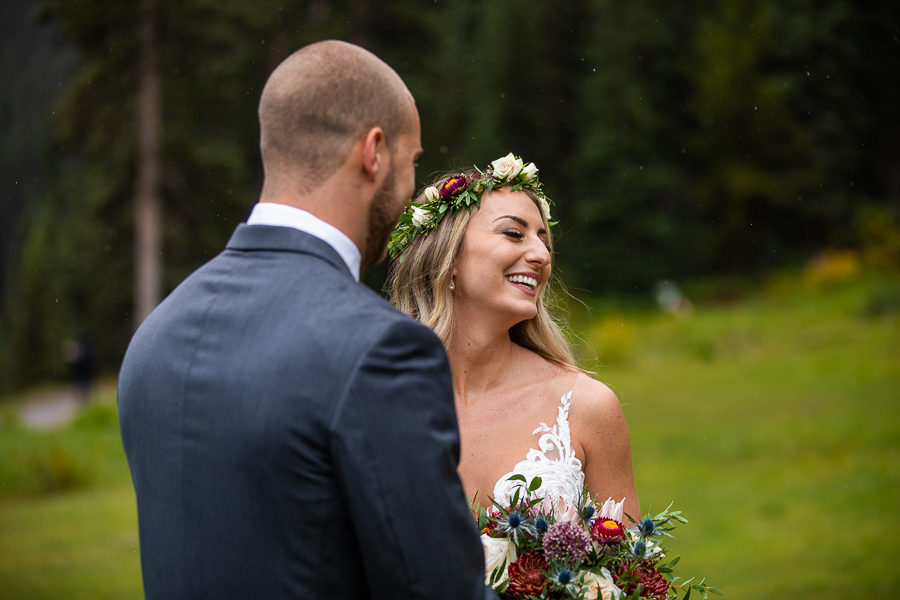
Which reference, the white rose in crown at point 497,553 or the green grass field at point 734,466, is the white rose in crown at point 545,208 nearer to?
the white rose in crown at point 497,553

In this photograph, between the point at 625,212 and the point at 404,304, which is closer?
the point at 404,304

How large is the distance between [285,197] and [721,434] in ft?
39.2

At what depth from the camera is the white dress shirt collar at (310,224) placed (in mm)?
1808

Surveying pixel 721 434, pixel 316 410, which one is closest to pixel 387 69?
pixel 316 410

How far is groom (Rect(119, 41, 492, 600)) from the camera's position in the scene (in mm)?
1607

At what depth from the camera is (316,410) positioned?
1599 millimetres

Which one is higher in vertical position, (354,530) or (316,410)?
(316,410)

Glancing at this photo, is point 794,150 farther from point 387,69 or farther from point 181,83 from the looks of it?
point 387,69

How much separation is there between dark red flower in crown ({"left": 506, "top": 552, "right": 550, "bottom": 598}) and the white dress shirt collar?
3.25 feet

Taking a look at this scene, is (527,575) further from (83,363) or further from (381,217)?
(83,363)

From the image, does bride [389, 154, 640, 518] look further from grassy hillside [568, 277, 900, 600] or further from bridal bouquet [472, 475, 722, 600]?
grassy hillside [568, 277, 900, 600]

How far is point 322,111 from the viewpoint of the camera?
178 cm

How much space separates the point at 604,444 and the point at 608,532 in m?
0.72

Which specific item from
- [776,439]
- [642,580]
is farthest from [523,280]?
[776,439]
